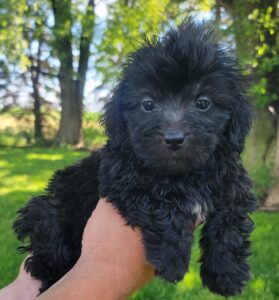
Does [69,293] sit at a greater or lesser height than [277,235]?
greater

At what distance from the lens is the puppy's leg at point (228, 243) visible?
2645 mm

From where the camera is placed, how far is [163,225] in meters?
2.51

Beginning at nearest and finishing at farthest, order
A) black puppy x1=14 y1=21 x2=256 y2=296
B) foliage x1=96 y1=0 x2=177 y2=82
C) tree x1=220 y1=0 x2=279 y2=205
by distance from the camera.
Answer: black puppy x1=14 y1=21 x2=256 y2=296
tree x1=220 y1=0 x2=279 y2=205
foliage x1=96 y1=0 x2=177 y2=82

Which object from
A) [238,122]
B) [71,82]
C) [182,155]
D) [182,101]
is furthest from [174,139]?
[71,82]

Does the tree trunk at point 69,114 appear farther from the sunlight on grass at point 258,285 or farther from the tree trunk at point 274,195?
the sunlight on grass at point 258,285

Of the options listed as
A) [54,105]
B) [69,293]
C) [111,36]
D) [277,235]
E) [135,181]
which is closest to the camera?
[69,293]

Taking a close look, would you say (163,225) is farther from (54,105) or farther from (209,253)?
(54,105)

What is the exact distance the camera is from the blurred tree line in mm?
7852

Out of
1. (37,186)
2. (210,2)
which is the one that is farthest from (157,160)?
(210,2)

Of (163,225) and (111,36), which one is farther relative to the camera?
(111,36)

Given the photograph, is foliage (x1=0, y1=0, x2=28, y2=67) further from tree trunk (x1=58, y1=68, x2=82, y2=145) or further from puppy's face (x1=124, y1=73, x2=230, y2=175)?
puppy's face (x1=124, y1=73, x2=230, y2=175)

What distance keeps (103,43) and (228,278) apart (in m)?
14.2

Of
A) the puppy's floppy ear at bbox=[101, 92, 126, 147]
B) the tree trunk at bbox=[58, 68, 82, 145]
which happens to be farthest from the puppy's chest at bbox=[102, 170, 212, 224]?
the tree trunk at bbox=[58, 68, 82, 145]

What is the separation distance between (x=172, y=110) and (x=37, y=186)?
796 centimetres
